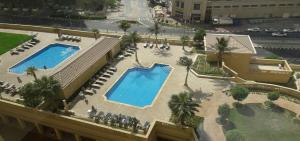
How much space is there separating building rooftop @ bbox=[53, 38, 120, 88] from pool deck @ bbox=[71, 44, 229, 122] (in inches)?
168

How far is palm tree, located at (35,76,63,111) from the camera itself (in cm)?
3888

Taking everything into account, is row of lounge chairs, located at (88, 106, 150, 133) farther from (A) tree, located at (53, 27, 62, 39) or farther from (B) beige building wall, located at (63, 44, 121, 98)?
(A) tree, located at (53, 27, 62, 39)

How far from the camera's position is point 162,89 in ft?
153

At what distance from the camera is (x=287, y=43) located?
257ft

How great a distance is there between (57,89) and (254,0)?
3198 inches

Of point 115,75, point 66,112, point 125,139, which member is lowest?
point 125,139

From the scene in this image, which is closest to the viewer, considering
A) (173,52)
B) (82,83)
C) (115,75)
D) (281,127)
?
(281,127)

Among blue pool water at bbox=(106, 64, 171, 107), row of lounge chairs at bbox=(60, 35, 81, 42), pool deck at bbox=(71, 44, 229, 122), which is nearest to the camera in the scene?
pool deck at bbox=(71, 44, 229, 122)

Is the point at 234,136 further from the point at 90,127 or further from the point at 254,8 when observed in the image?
the point at 254,8

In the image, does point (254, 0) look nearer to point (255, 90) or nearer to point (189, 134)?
point (255, 90)

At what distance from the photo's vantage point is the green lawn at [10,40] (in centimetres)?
6291

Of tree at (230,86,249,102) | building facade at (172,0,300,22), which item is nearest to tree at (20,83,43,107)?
tree at (230,86,249,102)

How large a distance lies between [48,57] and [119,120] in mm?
31093

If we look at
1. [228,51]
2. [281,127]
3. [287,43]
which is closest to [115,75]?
[228,51]
